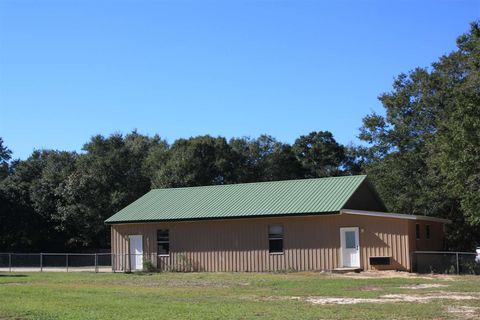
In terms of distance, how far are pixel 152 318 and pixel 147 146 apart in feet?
168

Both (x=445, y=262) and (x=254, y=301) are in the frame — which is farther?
(x=445, y=262)

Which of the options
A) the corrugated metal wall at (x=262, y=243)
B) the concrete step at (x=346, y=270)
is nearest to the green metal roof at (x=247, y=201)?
the corrugated metal wall at (x=262, y=243)

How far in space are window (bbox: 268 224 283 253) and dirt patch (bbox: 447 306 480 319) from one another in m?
18.8

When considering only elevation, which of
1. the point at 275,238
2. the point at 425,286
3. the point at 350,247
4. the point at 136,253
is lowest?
the point at 425,286

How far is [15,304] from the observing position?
54.6ft

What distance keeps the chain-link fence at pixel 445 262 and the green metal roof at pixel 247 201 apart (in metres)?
4.61

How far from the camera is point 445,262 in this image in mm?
30578

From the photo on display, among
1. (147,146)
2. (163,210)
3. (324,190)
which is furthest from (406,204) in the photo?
(147,146)

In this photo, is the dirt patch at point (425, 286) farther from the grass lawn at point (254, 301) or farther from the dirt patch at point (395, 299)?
the dirt patch at point (395, 299)

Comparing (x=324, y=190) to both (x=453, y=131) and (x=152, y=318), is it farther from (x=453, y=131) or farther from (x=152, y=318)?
(x=152, y=318)

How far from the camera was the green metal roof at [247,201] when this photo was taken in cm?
3278

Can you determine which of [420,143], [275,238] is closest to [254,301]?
[275,238]

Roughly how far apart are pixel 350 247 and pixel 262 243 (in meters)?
4.80

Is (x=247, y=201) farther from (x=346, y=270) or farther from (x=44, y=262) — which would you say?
(x=44, y=262)
